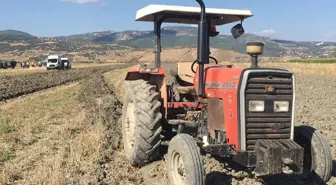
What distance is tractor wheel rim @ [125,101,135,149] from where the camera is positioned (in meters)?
6.79

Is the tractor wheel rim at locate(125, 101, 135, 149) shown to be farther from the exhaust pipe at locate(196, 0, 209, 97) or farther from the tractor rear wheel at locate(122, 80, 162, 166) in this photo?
the exhaust pipe at locate(196, 0, 209, 97)

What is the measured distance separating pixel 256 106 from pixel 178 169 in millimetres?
1194

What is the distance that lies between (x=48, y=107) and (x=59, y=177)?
26.3 ft

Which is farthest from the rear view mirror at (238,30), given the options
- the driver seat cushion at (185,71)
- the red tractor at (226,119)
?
the driver seat cushion at (185,71)

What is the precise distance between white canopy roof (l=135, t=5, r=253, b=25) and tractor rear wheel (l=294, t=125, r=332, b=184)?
2.10m

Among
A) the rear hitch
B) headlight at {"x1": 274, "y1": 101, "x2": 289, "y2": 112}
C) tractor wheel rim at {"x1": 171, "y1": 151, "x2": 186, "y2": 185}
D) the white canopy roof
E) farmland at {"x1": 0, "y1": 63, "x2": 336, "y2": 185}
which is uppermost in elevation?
the white canopy roof

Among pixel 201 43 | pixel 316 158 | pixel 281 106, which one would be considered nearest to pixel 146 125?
pixel 201 43

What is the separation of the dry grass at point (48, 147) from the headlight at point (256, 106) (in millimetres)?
2310

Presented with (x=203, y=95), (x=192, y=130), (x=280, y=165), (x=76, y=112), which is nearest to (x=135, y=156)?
(x=192, y=130)

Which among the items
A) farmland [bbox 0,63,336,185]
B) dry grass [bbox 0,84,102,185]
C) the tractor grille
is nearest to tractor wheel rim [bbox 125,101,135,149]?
farmland [bbox 0,63,336,185]

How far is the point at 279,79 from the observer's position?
191 inches

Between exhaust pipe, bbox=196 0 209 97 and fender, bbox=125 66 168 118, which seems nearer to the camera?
exhaust pipe, bbox=196 0 209 97

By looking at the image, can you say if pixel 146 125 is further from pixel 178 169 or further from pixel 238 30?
pixel 238 30

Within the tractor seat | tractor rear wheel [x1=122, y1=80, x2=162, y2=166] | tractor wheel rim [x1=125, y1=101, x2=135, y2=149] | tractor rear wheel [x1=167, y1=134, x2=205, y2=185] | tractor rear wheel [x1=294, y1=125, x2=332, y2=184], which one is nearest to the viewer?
tractor rear wheel [x1=167, y1=134, x2=205, y2=185]
